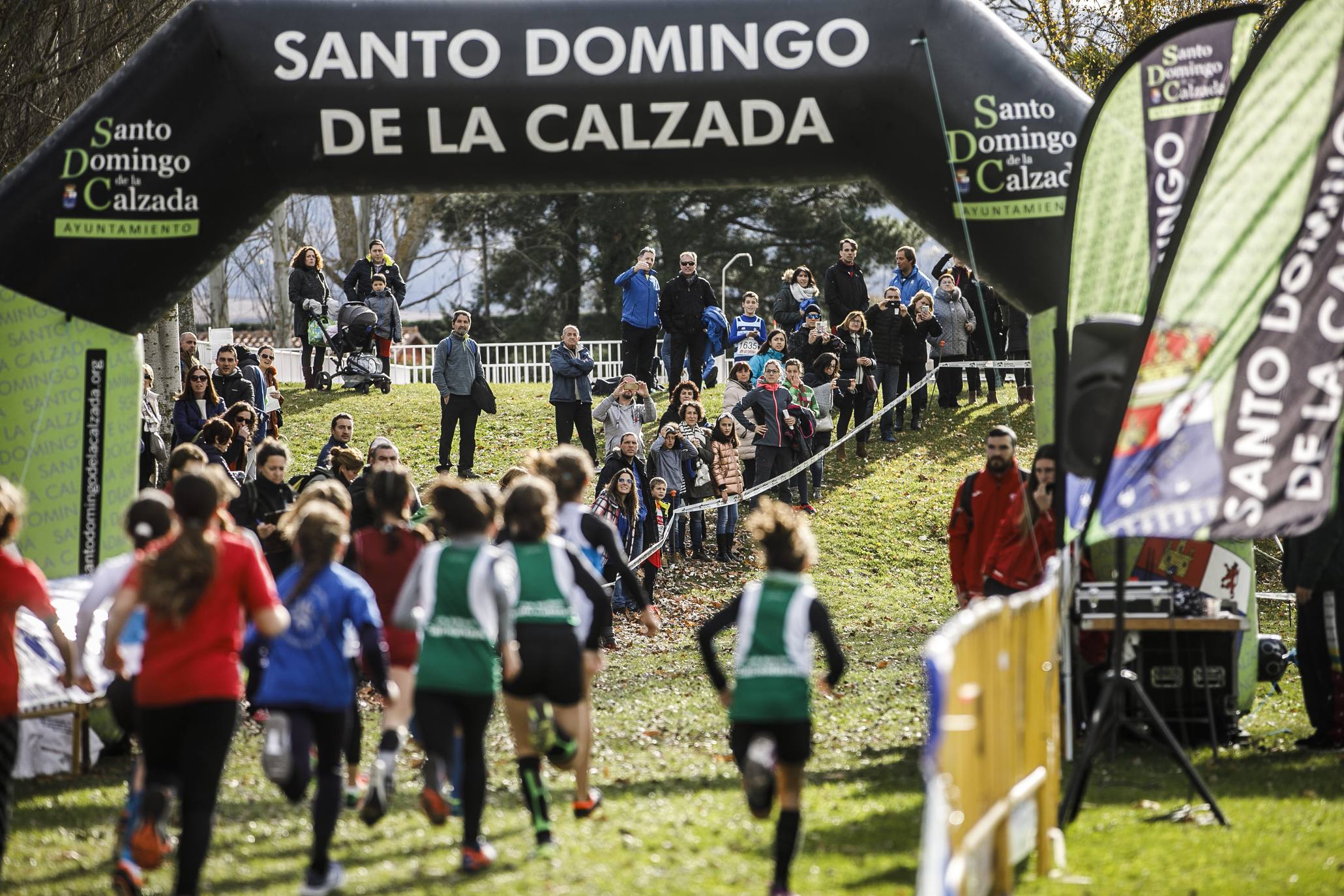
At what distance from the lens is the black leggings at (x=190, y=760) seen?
20.2ft

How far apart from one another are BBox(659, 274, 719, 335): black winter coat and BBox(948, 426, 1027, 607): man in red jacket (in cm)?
1059

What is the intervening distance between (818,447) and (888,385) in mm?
1624

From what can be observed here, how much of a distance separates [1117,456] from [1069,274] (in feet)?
5.25

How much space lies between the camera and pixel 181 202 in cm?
934

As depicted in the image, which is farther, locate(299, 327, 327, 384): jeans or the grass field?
locate(299, 327, 327, 384): jeans

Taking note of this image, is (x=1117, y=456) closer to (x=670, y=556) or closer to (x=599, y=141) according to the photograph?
(x=599, y=141)

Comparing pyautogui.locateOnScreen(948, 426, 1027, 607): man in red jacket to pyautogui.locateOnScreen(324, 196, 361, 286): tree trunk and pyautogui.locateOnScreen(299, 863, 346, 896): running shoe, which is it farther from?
pyautogui.locateOnScreen(324, 196, 361, 286): tree trunk

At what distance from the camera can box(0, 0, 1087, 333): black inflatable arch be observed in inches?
364

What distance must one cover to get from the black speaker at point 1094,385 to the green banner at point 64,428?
5.55m

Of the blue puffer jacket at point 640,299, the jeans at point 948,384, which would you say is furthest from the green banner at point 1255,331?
the jeans at point 948,384

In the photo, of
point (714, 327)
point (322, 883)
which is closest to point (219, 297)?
point (714, 327)

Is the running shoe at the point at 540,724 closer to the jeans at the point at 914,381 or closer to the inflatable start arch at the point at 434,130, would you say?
the inflatable start arch at the point at 434,130

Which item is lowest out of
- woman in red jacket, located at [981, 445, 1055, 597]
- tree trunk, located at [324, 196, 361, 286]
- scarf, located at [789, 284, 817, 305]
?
woman in red jacket, located at [981, 445, 1055, 597]

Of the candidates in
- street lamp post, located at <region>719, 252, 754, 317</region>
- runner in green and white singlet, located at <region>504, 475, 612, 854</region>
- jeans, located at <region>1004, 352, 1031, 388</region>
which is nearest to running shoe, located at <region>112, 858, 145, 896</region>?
runner in green and white singlet, located at <region>504, 475, 612, 854</region>
